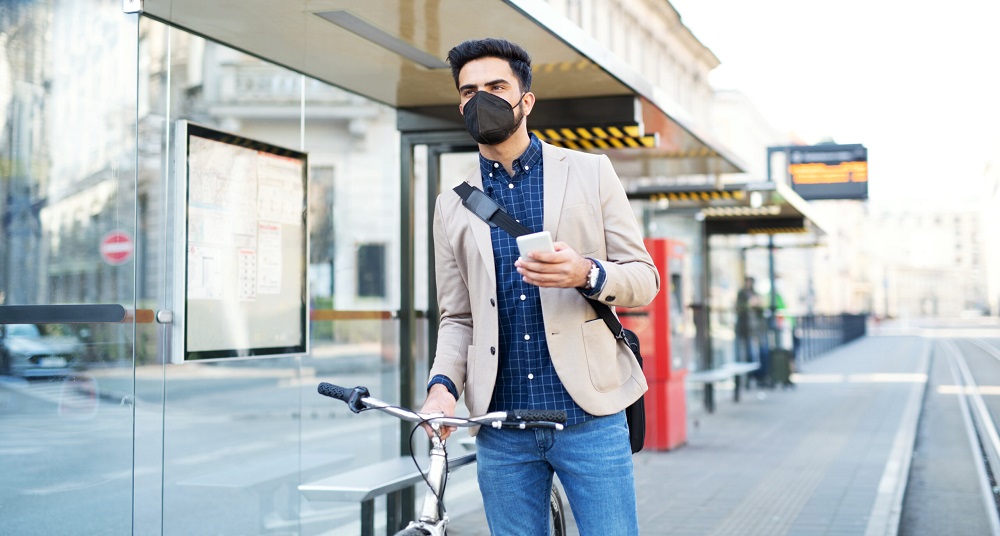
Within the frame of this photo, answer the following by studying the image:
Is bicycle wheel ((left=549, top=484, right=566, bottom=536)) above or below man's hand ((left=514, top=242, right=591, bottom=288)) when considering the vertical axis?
below

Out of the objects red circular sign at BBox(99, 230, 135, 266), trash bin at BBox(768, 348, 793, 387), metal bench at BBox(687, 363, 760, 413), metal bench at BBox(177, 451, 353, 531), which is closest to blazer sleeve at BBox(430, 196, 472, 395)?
red circular sign at BBox(99, 230, 135, 266)

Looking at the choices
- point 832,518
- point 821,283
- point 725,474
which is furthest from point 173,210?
point 821,283

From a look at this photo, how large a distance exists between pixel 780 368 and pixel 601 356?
15.9 m

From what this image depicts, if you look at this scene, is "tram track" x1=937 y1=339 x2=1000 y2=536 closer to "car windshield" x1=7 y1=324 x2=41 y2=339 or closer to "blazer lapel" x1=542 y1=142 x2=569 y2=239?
"blazer lapel" x1=542 y1=142 x2=569 y2=239

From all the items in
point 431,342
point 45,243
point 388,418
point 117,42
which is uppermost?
point 117,42

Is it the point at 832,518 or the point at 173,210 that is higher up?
the point at 173,210

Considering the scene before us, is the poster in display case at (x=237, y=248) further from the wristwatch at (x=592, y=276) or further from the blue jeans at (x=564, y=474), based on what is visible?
the wristwatch at (x=592, y=276)

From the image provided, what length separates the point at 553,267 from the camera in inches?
90.4

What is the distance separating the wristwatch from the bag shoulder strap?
0.18 m

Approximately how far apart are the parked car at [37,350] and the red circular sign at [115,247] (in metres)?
0.39

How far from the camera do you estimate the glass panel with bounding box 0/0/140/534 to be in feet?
13.1

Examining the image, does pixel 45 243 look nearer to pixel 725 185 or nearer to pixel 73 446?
pixel 73 446

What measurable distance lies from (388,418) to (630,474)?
13.3 feet

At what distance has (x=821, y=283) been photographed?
73312 millimetres
